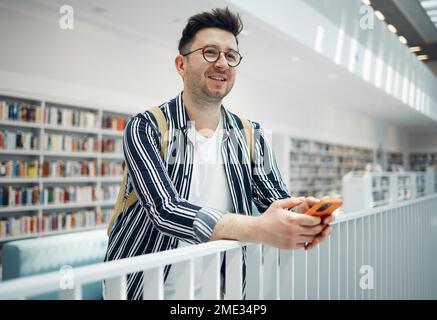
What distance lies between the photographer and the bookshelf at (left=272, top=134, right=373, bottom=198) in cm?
948

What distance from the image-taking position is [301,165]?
10672 mm

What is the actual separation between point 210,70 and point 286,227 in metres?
0.64

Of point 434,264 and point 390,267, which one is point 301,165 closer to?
point 434,264

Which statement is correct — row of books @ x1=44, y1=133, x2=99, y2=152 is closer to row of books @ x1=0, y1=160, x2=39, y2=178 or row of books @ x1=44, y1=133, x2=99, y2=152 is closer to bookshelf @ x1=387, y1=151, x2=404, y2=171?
row of books @ x1=0, y1=160, x2=39, y2=178

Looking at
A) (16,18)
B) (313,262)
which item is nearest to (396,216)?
(313,262)

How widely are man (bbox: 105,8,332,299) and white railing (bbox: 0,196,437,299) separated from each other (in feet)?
0.44

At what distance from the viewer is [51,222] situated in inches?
201

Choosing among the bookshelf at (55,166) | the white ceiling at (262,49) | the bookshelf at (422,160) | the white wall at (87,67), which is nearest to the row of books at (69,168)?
the bookshelf at (55,166)

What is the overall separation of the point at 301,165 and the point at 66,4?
24.6 ft

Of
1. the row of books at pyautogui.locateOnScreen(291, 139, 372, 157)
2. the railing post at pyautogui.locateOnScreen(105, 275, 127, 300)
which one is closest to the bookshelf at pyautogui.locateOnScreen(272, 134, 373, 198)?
the row of books at pyautogui.locateOnScreen(291, 139, 372, 157)

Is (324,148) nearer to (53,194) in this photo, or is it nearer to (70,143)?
(70,143)

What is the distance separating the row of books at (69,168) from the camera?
5.06m

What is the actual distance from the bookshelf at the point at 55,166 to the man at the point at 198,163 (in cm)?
397

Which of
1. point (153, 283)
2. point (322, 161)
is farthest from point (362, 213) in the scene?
point (322, 161)
